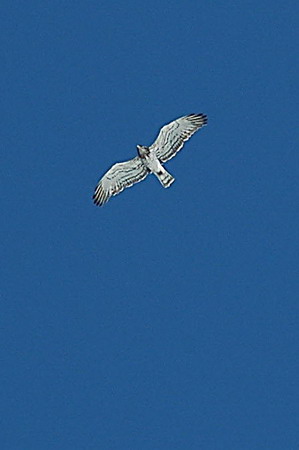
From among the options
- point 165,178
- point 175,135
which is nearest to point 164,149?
point 175,135

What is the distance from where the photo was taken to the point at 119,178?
3859 cm

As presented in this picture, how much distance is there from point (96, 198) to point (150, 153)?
2.44 m

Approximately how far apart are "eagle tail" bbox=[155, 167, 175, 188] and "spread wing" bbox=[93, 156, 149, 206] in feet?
2.09

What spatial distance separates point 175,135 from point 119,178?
226cm

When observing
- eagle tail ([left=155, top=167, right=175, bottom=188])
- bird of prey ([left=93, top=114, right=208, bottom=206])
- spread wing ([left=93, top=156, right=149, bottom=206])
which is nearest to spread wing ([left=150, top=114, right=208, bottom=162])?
bird of prey ([left=93, top=114, right=208, bottom=206])

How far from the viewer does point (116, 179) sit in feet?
127

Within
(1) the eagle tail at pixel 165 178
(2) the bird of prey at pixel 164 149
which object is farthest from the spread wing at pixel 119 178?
(1) the eagle tail at pixel 165 178

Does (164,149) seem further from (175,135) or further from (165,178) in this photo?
(165,178)

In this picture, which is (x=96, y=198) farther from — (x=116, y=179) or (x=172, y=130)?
(x=172, y=130)

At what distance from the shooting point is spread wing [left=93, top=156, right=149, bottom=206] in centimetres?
3816

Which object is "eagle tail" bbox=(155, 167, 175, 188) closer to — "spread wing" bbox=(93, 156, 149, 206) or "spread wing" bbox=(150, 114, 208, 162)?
"spread wing" bbox=(150, 114, 208, 162)

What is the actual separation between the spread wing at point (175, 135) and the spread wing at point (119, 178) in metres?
0.73

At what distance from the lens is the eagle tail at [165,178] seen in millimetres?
37500

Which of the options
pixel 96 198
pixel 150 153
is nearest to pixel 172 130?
pixel 150 153
